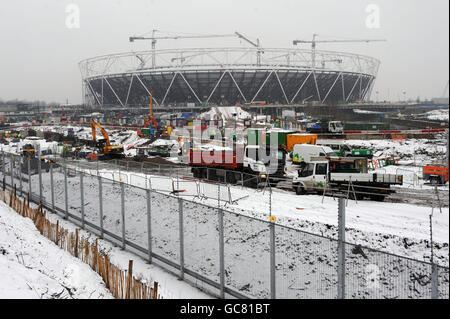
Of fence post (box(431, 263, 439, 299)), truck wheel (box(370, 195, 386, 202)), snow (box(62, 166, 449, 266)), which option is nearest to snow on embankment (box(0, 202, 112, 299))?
fence post (box(431, 263, 439, 299))

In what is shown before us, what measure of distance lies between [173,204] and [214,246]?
4.51 ft

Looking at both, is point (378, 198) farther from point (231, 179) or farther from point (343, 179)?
point (231, 179)

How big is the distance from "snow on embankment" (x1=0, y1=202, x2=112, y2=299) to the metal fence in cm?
126

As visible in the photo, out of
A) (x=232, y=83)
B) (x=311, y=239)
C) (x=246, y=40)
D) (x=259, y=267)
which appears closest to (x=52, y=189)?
(x=259, y=267)

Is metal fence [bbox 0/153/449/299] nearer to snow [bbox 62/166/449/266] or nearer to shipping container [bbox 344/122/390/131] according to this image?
snow [bbox 62/166/449/266]

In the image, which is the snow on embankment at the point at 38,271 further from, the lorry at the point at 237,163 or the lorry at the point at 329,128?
the lorry at the point at 329,128

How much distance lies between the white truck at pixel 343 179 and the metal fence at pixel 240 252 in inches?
240

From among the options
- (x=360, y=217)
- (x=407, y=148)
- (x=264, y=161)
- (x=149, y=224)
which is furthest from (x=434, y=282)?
→ (x=407, y=148)

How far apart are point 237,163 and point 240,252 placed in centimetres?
1172

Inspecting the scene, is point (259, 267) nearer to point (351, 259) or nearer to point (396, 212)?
point (351, 259)

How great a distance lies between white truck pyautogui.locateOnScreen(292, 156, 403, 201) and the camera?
1276 centimetres

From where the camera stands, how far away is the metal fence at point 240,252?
416 centimetres

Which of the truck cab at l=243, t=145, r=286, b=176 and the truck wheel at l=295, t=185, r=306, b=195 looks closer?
the truck wheel at l=295, t=185, r=306, b=195

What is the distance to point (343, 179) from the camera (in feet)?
43.3
